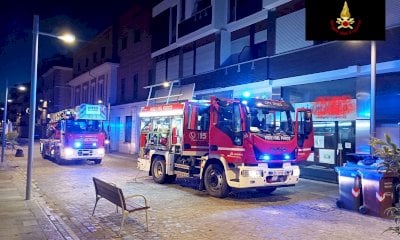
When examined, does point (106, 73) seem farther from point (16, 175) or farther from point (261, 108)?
point (261, 108)

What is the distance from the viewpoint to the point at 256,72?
18703 mm

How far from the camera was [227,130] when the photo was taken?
11.1 meters

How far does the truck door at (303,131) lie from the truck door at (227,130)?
6.71 ft

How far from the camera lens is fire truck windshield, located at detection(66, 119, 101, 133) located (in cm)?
2086

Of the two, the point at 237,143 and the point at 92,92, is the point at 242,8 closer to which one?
the point at 237,143

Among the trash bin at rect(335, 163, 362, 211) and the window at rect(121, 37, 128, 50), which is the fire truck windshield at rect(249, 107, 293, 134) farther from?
the window at rect(121, 37, 128, 50)

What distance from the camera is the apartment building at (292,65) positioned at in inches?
526

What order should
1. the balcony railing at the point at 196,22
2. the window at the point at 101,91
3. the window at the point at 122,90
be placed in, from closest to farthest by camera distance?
the balcony railing at the point at 196,22 → the window at the point at 122,90 → the window at the point at 101,91

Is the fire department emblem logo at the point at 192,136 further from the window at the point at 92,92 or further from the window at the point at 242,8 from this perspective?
the window at the point at 92,92

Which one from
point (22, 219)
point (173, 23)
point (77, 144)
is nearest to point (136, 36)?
point (173, 23)

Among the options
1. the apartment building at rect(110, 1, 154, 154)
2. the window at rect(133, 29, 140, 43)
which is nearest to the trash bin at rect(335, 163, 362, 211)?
the apartment building at rect(110, 1, 154, 154)

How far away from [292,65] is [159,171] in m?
7.19

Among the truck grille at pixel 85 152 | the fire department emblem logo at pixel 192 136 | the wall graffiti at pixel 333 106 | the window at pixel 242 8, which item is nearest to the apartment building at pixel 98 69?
the truck grille at pixel 85 152

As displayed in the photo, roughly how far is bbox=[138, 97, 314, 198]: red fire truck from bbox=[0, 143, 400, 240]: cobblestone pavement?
2.06ft
